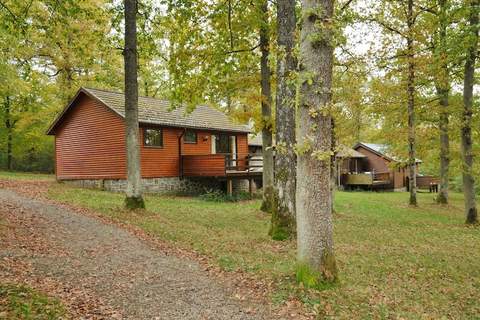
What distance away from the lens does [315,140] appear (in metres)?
5.62

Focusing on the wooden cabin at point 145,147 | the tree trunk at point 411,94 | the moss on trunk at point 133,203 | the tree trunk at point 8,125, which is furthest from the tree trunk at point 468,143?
the tree trunk at point 8,125

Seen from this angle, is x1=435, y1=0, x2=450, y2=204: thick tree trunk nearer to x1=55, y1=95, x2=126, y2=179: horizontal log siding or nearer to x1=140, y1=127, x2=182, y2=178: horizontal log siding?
x1=140, y1=127, x2=182, y2=178: horizontal log siding

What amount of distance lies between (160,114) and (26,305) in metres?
16.1

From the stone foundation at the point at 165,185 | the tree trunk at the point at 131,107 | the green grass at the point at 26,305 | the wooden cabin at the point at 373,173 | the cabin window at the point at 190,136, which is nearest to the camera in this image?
the green grass at the point at 26,305

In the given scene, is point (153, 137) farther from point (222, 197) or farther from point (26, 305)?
point (26, 305)

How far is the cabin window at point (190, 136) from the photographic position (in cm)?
2144

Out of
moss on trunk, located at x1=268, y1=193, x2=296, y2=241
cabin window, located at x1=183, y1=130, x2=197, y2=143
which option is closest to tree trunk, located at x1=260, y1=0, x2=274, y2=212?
moss on trunk, located at x1=268, y1=193, x2=296, y2=241

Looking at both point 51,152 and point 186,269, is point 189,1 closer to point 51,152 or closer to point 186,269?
point 186,269

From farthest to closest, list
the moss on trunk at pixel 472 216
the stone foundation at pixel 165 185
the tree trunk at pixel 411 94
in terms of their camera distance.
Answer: the stone foundation at pixel 165 185 → the tree trunk at pixel 411 94 → the moss on trunk at pixel 472 216

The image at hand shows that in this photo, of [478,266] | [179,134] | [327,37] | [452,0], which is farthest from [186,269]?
[179,134]

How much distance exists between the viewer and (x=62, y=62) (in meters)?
24.8

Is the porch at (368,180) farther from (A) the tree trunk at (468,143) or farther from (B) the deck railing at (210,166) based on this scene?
(A) the tree trunk at (468,143)

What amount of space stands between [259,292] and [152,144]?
15048mm

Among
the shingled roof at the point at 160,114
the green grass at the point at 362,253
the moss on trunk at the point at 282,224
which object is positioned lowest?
the green grass at the point at 362,253
